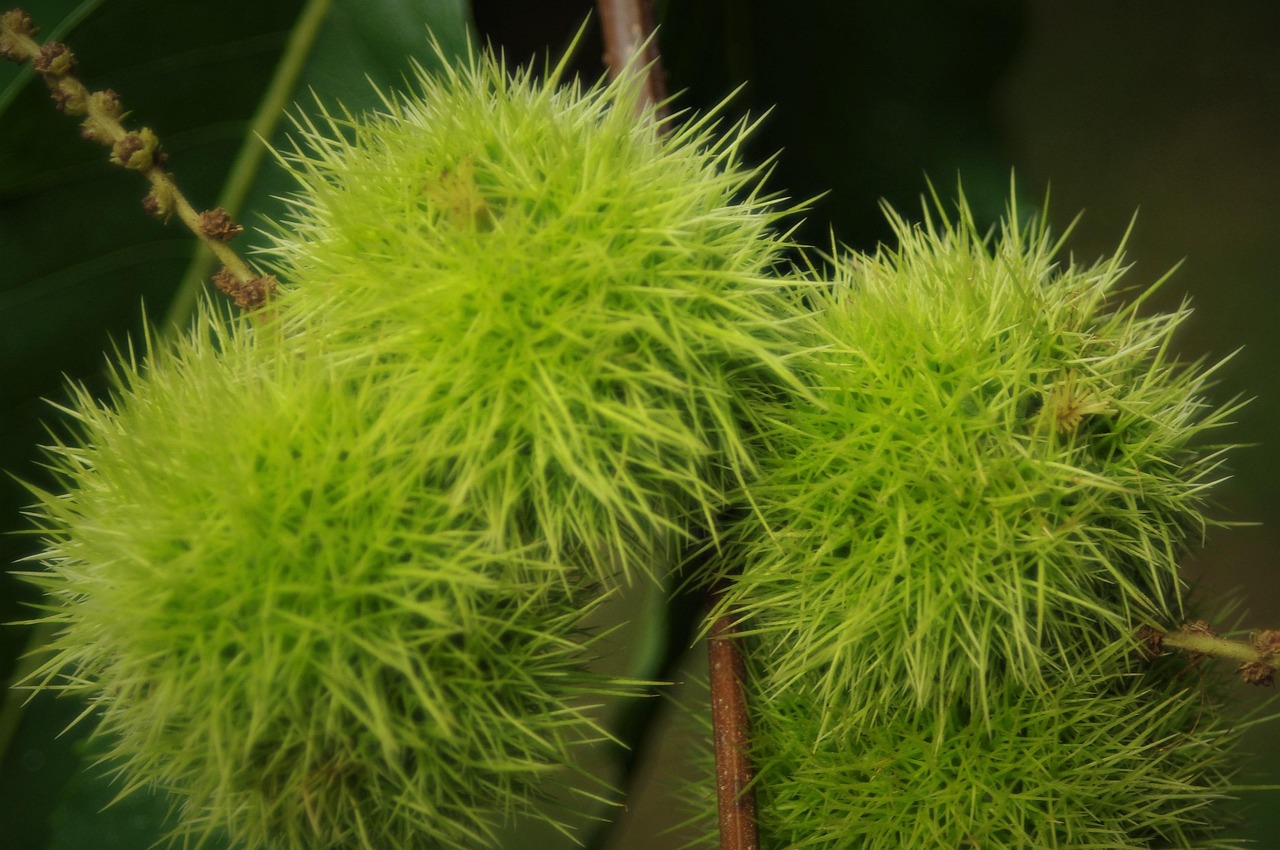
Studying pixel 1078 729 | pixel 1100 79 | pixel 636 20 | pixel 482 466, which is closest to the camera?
pixel 482 466

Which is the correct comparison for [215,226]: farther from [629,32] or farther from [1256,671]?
[1256,671]

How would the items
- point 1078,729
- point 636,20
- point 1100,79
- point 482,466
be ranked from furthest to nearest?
point 1100,79 → point 636,20 → point 1078,729 → point 482,466

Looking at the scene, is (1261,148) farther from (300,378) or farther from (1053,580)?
(300,378)

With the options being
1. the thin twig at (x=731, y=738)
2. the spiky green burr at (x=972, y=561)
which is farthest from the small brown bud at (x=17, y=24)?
the spiky green burr at (x=972, y=561)

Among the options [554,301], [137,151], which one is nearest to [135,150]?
[137,151]

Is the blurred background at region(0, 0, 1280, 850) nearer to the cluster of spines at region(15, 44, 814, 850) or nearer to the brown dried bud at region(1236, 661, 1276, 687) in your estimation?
the brown dried bud at region(1236, 661, 1276, 687)

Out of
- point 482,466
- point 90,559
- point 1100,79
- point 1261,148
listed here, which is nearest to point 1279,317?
point 1261,148
